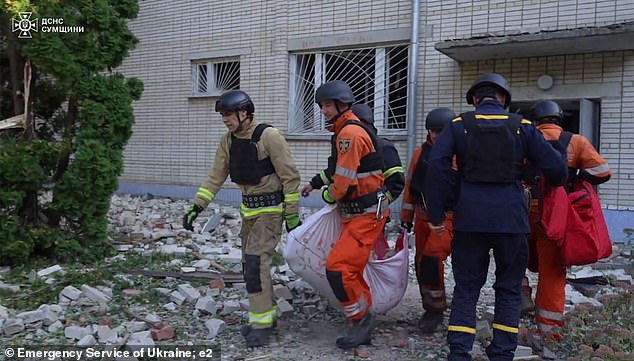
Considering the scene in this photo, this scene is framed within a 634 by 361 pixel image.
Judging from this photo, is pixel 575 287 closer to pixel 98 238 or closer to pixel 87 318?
pixel 87 318

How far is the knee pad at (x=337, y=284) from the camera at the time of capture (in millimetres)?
4062

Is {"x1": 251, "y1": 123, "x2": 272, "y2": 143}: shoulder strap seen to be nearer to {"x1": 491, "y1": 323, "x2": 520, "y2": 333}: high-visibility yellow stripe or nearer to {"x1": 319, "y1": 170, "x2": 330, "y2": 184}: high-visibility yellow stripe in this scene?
{"x1": 319, "y1": 170, "x2": 330, "y2": 184}: high-visibility yellow stripe

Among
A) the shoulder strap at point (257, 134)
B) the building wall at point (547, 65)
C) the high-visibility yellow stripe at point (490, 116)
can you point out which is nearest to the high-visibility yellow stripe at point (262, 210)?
the shoulder strap at point (257, 134)

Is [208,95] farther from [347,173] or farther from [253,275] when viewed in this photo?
[347,173]

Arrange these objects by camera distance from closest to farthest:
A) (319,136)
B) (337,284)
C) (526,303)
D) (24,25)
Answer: (337,284), (526,303), (24,25), (319,136)

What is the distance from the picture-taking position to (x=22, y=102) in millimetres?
6641

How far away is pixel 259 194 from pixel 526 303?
237 cm

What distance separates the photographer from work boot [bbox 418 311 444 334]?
464 cm

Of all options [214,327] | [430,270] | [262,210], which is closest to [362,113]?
[262,210]

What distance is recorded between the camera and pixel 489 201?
143 inches

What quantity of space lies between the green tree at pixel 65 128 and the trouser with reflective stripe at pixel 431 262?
3.61 meters

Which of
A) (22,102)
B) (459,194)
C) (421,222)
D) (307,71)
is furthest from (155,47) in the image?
(459,194)

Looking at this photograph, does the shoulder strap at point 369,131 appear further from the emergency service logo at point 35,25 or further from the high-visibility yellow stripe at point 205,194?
the emergency service logo at point 35,25

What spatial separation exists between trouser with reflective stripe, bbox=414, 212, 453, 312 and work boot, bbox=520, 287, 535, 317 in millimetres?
761
